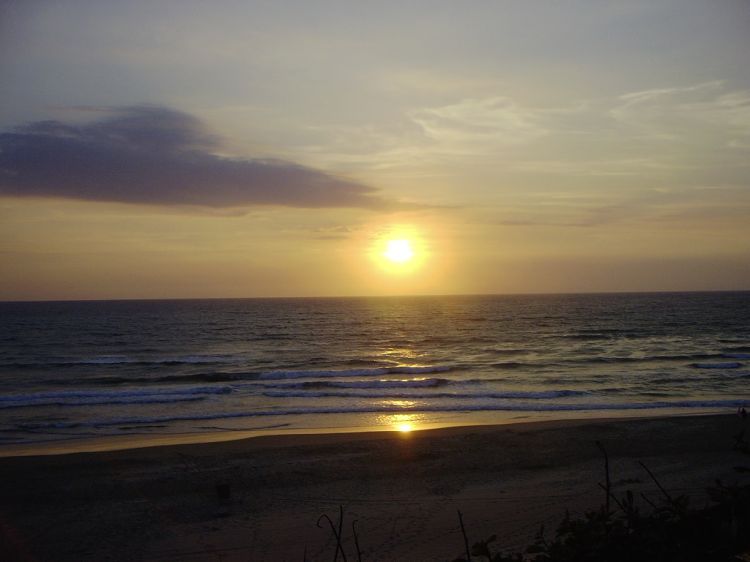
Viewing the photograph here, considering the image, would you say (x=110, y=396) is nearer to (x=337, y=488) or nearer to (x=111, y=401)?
(x=111, y=401)

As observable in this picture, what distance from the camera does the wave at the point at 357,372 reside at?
28.3 metres

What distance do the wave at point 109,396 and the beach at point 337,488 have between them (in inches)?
359

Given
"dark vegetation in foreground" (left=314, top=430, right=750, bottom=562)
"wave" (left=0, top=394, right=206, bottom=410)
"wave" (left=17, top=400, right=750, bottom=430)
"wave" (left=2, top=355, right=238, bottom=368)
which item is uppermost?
"dark vegetation in foreground" (left=314, top=430, right=750, bottom=562)

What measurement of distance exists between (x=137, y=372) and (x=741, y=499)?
1208 inches

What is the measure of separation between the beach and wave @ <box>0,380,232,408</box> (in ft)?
29.9

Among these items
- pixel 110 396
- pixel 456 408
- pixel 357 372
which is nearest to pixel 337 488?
pixel 456 408

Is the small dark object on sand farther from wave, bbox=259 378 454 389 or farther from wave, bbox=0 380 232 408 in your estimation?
wave, bbox=259 378 454 389

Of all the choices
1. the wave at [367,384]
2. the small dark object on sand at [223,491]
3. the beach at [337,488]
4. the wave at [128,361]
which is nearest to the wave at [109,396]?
the wave at [367,384]

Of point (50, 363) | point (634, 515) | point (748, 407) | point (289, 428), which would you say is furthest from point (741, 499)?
point (50, 363)

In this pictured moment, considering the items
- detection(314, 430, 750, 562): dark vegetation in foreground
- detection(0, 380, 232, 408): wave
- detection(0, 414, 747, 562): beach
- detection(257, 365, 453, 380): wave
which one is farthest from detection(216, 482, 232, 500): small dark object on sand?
detection(257, 365, 453, 380): wave

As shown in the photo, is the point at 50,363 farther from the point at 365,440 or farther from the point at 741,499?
the point at 741,499

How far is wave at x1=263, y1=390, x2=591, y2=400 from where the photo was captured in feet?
69.4

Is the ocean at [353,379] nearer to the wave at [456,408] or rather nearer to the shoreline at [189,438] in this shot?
the wave at [456,408]

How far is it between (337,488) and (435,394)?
12.5 metres
